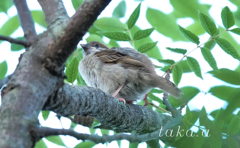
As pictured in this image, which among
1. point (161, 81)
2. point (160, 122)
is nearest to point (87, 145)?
point (160, 122)

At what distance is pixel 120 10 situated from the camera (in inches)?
151

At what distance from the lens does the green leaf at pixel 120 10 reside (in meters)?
3.83

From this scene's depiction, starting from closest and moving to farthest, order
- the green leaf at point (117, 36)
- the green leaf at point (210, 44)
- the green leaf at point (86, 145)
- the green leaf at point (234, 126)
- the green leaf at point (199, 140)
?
1. the green leaf at point (199, 140)
2. the green leaf at point (234, 126)
3. the green leaf at point (86, 145)
4. the green leaf at point (117, 36)
5. the green leaf at point (210, 44)

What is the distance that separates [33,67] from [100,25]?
2.25 metres

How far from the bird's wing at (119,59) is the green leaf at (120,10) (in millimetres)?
669

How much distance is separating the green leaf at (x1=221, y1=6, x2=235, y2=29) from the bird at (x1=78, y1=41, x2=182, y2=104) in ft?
3.43

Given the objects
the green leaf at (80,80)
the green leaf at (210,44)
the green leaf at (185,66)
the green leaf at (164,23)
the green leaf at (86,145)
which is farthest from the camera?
the green leaf at (80,80)

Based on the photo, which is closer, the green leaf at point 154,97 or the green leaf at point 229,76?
the green leaf at point 229,76

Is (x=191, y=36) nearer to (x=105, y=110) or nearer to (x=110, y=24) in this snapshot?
(x=110, y=24)

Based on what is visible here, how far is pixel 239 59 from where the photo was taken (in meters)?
2.88

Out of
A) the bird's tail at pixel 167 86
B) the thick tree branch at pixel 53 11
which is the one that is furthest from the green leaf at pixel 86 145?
the thick tree branch at pixel 53 11

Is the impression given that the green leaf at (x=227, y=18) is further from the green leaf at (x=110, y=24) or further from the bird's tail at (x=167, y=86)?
the green leaf at (x=110, y=24)

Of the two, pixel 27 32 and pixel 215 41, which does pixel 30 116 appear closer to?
pixel 27 32

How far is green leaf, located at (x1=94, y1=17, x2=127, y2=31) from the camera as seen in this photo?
371 cm
